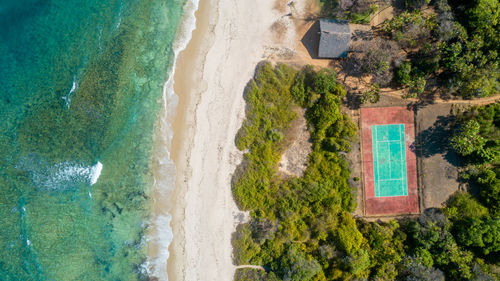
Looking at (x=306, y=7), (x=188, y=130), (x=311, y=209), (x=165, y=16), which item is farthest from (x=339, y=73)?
(x=165, y=16)

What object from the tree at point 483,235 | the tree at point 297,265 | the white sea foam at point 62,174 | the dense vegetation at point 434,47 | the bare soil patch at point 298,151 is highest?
the dense vegetation at point 434,47

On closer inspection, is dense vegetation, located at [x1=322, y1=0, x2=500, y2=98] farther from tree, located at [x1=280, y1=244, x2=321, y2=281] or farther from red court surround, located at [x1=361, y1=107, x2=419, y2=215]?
tree, located at [x1=280, y1=244, x2=321, y2=281]

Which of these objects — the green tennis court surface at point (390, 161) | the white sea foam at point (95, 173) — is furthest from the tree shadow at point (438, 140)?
the white sea foam at point (95, 173)

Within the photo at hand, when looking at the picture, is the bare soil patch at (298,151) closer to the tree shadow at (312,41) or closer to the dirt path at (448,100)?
the tree shadow at (312,41)

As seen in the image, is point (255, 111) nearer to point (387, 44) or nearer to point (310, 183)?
point (310, 183)

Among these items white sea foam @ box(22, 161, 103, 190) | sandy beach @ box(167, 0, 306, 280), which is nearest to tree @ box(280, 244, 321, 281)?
sandy beach @ box(167, 0, 306, 280)

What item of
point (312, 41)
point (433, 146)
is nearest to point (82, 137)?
point (312, 41)

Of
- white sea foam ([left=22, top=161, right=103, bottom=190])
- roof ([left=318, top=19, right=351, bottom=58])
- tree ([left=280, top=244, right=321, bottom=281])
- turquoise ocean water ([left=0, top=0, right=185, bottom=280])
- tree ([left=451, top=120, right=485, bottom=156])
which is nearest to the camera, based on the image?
tree ([left=280, top=244, right=321, bottom=281])
